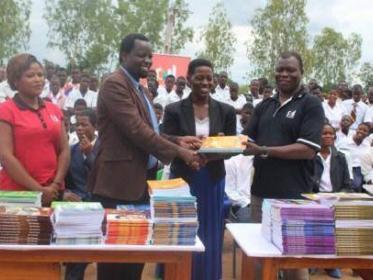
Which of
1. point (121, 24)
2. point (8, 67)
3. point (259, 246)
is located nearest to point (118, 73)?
point (8, 67)

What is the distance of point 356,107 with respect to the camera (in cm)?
1180

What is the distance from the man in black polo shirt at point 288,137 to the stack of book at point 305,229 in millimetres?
799

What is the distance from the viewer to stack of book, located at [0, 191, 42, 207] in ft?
10.3

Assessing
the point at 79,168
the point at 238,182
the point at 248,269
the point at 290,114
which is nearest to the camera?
the point at 248,269

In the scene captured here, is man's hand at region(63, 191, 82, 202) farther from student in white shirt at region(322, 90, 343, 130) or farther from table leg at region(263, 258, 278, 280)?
student in white shirt at region(322, 90, 343, 130)

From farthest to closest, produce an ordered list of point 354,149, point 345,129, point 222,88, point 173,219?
point 222,88 → point 345,129 → point 354,149 → point 173,219

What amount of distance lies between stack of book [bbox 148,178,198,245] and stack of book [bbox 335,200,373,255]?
77cm

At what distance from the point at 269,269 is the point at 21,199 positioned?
1410 mm

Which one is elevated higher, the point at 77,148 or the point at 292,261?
the point at 77,148

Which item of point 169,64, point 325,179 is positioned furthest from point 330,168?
point 169,64

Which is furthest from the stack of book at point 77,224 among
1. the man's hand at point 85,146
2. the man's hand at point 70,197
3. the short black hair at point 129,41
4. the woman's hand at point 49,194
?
the man's hand at point 85,146

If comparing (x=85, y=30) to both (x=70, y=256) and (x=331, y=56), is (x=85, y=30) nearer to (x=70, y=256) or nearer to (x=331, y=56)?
(x=331, y=56)

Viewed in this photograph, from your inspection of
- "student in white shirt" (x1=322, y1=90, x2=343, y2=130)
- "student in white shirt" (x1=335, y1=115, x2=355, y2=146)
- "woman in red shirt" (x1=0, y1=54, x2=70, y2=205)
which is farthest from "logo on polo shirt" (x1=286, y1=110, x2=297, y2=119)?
"student in white shirt" (x1=322, y1=90, x2=343, y2=130)

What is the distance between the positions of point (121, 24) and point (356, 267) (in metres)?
25.0
